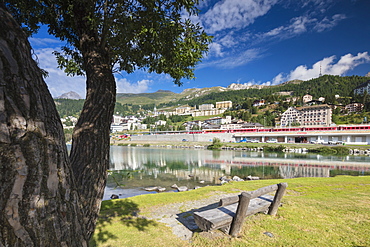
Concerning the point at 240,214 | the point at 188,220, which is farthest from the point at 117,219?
the point at 240,214

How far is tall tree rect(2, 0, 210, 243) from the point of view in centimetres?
233

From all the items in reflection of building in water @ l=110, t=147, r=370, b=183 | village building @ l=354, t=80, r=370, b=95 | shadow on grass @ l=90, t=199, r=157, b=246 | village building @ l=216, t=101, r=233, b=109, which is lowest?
reflection of building in water @ l=110, t=147, r=370, b=183

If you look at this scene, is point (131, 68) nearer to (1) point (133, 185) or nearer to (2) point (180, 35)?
(2) point (180, 35)

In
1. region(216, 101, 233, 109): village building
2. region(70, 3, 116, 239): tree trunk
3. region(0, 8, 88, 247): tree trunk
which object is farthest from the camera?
region(216, 101, 233, 109): village building

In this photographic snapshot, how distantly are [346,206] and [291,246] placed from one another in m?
3.83

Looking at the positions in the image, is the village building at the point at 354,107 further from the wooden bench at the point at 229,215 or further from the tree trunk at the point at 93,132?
the tree trunk at the point at 93,132

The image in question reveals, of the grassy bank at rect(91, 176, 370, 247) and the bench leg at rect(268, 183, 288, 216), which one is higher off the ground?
the bench leg at rect(268, 183, 288, 216)

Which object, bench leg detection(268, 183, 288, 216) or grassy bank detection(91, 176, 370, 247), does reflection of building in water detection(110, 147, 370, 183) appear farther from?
bench leg detection(268, 183, 288, 216)

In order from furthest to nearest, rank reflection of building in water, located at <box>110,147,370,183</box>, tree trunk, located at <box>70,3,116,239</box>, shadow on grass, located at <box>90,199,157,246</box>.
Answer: reflection of building in water, located at <box>110,147,370,183</box>, shadow on grass, located at <box>90,199,157,246</box>, tree trunk, located at <box>70,3,116,239</box>

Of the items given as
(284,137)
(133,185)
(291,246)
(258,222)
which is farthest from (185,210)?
(284,137)

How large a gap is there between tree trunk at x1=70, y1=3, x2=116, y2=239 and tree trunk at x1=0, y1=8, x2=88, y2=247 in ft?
2.68

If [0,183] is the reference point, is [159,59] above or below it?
above

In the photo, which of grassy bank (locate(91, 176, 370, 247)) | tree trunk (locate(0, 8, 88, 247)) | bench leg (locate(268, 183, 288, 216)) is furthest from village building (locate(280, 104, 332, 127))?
tree trunk (locate(0, 8, 88, 247))

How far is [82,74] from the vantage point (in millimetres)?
5141
